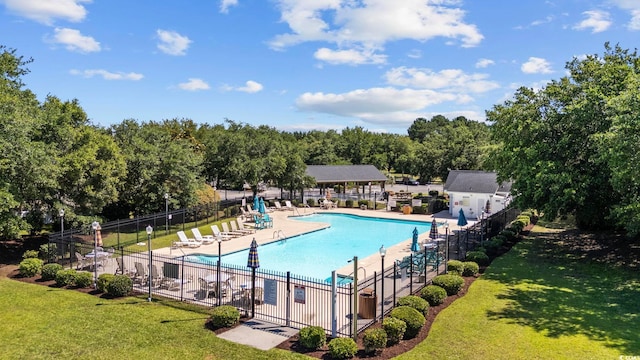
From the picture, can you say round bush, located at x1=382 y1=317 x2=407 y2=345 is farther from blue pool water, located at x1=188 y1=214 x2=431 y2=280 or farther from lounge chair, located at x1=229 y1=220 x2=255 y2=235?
lounge chair, located at x1=229 y1=220 x2=255 y2=235

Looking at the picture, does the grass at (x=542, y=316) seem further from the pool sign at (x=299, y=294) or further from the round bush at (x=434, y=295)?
the pool sign at (x=299, y=294)

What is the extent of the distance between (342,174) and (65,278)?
36394mm

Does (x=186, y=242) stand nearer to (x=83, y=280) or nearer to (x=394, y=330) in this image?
(x=83, y=280)

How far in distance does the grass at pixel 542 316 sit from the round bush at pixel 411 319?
0.39 metres

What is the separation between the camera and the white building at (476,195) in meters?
32.8

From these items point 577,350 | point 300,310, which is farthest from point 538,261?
point 300,310

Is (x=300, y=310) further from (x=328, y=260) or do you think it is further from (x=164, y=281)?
(x=328, y=260)

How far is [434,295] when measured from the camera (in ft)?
42.1

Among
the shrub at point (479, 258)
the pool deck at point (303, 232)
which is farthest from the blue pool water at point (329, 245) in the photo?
the shrub at point (479, 258)

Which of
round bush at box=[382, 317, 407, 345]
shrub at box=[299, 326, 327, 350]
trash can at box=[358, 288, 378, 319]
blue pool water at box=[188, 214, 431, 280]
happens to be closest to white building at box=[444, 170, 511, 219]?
blue pool water at box=[188, 214, 431, 280]

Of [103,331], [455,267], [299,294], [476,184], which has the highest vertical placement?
[476,184]

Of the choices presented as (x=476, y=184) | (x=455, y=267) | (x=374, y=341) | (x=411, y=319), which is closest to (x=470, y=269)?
(x=455, y=267)

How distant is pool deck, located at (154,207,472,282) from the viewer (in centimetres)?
1987

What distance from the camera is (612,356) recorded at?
9.74 meters
